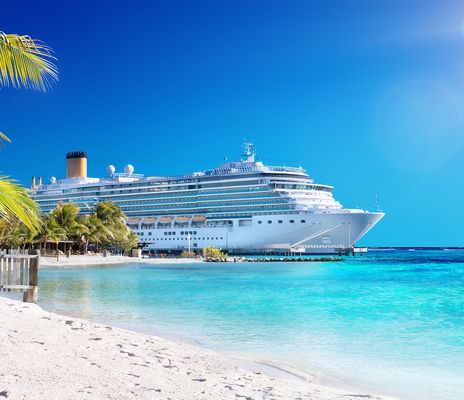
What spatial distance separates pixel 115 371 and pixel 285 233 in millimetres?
62729

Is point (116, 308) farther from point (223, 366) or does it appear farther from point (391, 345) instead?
point (223, 366)

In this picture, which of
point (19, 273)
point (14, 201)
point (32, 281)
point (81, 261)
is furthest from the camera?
point (81, 261)

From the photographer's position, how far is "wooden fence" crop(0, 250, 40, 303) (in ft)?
36.5

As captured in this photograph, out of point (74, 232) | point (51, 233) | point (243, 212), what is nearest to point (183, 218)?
point (243, 212)

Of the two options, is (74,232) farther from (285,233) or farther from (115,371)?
(115,371)

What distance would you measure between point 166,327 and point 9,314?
166 inches

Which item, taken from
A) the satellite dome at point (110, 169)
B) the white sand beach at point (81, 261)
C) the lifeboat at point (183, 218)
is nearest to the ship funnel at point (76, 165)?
the satellite dome at point (110, 169)

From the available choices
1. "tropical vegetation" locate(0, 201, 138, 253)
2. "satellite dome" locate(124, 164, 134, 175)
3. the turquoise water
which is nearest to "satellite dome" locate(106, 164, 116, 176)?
"satellite dome" locate(124, 164, 134, 175)

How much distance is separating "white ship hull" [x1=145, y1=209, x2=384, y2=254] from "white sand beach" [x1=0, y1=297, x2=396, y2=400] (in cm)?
5942

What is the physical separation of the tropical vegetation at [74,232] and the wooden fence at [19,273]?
2997cm

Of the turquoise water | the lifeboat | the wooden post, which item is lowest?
the turquoise water

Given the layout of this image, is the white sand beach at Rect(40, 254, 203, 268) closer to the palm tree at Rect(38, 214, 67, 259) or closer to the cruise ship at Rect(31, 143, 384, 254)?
the palm tree at Rect(38, 214, 67, 259)

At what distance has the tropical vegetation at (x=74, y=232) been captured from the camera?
44.3 m

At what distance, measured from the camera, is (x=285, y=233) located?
222ft
